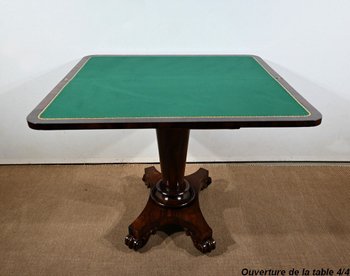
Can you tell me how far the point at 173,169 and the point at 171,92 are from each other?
1.56ft

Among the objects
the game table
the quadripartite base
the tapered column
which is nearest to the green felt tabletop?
the game table

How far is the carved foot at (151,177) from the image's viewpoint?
1.75m

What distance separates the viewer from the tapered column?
1.34 metres

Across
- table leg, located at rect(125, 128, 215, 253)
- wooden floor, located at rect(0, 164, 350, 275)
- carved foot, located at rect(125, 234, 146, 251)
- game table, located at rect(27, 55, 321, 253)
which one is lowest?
wooden floor, located at rect(0, 164, 350, 275)

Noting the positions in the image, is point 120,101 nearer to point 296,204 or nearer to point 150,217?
Result: point 150,217

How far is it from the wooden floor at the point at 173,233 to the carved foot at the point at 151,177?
2.4 inches

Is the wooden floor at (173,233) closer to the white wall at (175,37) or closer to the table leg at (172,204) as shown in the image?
the table leg at (172,204)

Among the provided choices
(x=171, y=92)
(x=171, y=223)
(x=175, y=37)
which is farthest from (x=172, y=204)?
(x=175, y=37)

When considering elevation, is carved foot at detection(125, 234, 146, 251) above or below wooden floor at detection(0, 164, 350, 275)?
above

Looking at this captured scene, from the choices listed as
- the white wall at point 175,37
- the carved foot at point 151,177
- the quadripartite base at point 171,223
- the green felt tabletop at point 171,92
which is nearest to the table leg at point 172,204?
the quadripartite base at point 171,223

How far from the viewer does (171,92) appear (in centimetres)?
109

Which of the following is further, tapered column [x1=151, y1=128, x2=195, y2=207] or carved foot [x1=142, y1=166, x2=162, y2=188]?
carved foot [x1=142, y1=166, x2=162, y2=188]

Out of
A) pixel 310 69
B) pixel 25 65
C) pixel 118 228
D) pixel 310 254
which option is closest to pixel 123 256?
pixel 118 228

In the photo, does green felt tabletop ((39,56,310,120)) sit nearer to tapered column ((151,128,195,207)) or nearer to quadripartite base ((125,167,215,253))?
tapered column ((151,128,195,207))
